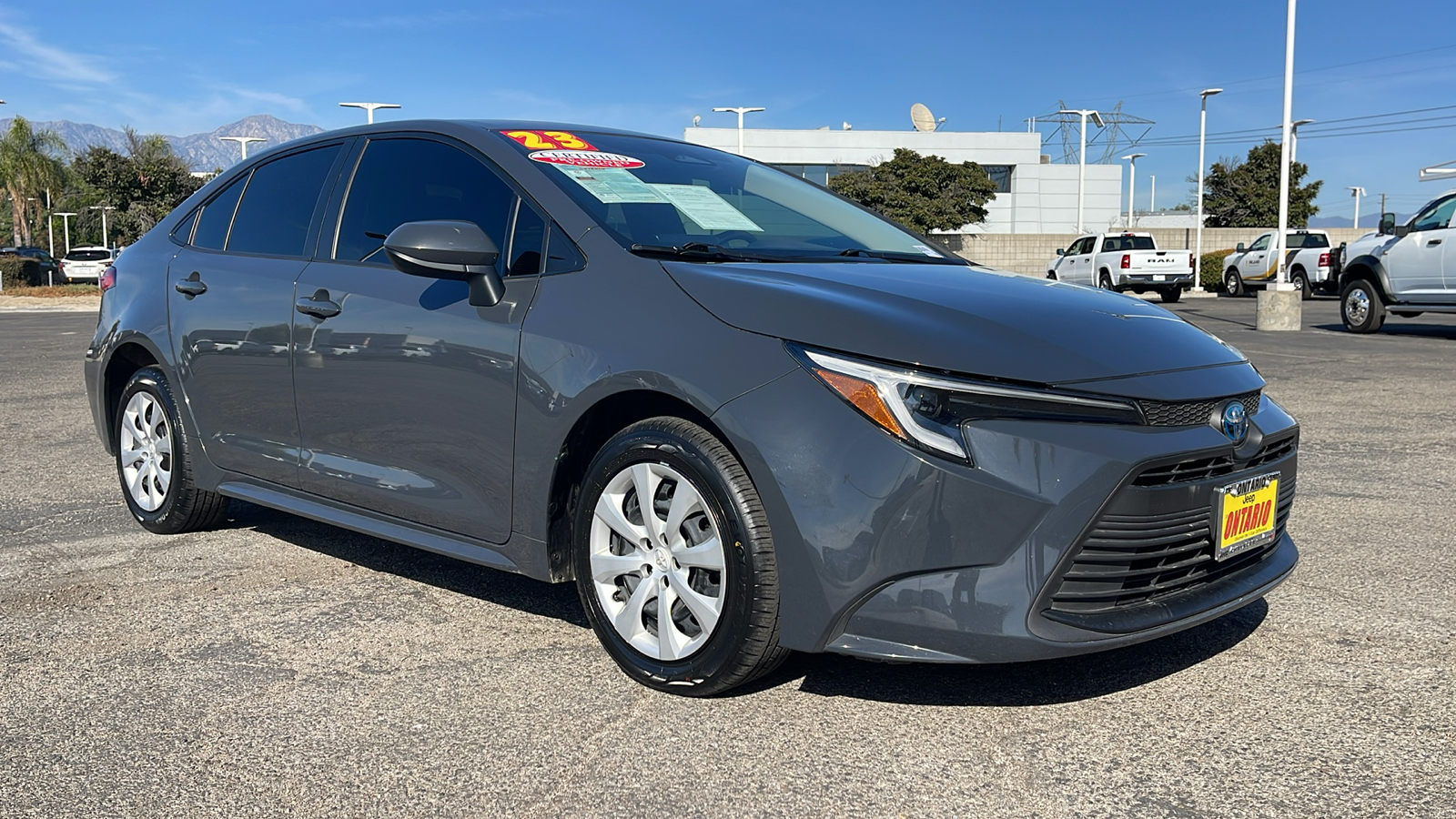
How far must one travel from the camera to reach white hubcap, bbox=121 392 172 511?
5059mm

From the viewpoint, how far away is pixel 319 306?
13.6 ft

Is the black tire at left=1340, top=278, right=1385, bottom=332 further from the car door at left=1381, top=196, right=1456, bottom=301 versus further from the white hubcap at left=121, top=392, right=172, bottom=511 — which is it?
the white hubcap at left=121, top=392, right=172, bottom=511

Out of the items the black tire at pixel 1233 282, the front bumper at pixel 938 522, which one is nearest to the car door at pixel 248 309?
the front bumper at pixel 938 522

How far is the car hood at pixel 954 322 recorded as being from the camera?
2.87m

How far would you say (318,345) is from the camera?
4.14m

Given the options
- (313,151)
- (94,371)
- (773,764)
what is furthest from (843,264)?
(94,371)

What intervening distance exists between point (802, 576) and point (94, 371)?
3931mm

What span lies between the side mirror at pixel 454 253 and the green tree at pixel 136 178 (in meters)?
48.0

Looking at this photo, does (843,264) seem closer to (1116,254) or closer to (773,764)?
(773,764)

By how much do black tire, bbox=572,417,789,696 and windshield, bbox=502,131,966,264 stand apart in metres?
0.63

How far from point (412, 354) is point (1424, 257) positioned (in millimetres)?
16030

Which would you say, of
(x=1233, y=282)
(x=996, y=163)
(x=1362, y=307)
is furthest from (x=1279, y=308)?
(x=996, y=163)

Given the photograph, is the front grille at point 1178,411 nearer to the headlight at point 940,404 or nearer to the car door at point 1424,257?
the headlight at point 940,404

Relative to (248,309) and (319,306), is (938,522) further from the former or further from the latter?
(248,309)
